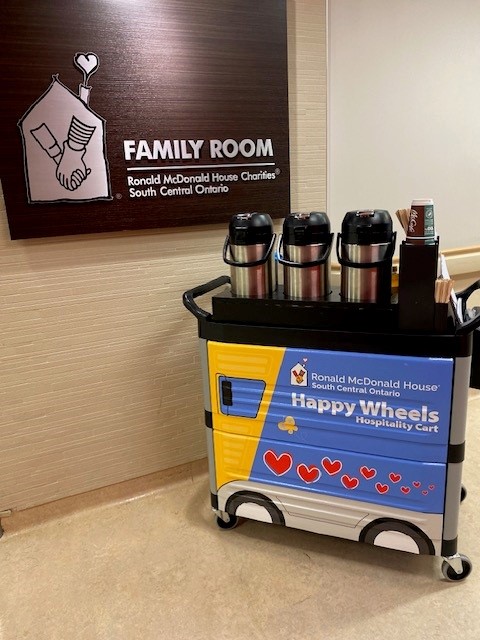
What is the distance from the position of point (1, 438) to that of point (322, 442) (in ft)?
3.61

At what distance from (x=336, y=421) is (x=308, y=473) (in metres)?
0.21

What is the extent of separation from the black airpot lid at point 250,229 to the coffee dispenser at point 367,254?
231 millimetres

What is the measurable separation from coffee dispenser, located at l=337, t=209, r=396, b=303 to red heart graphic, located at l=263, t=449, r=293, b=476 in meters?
0.54

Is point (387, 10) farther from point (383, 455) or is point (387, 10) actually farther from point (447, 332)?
point (383, 455)

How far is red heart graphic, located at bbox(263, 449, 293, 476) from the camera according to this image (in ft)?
5.19

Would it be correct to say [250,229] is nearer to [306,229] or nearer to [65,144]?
[306,229]

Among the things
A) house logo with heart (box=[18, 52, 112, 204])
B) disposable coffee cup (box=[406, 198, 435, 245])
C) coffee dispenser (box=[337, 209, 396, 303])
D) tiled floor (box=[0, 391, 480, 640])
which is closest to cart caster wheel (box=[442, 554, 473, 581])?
tiled floor (box=[0, 391, 480, 640])

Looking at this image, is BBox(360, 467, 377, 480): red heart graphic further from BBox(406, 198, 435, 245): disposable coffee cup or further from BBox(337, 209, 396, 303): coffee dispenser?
BBox(406, 198, 435, 245): disposable coffee cup

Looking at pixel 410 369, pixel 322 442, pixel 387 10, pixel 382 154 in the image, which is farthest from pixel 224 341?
pixel 387 10

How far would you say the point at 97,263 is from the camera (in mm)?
1758

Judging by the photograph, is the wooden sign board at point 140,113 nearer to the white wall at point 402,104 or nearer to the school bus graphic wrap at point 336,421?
the white wall at point 402,104

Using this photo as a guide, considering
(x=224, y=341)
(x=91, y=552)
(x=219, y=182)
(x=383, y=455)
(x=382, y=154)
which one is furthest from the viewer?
(x=382, y=154)

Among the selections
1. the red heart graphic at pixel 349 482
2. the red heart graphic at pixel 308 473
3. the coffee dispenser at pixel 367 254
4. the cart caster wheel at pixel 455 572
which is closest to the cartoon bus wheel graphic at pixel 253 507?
the red heart graphic at pixel 308 473

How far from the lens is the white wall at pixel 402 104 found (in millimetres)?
2049
